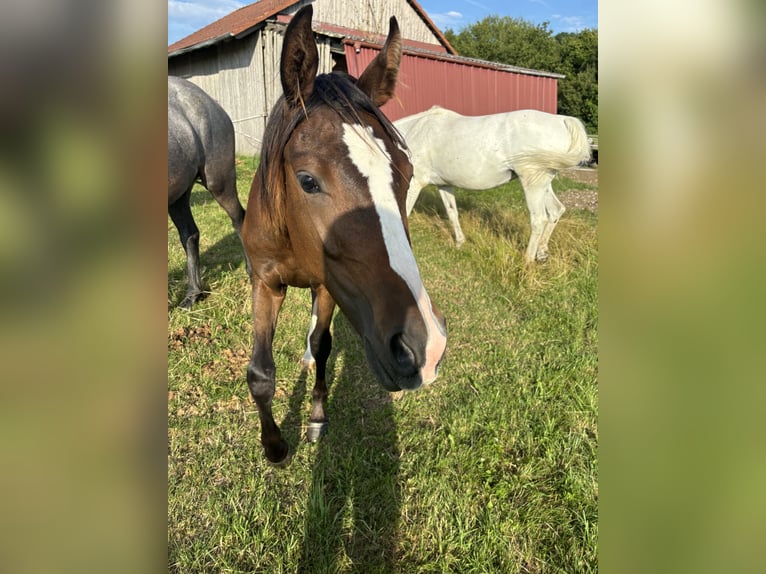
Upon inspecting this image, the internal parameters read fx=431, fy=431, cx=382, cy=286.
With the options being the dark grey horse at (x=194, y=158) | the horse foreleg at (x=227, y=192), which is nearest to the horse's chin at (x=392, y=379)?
the dark grey horse at (x=194, y=158)

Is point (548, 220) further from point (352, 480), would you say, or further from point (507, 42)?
point (507, 42)

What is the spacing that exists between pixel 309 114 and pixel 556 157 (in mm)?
4809

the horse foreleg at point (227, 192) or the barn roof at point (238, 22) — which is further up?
the barn roof at point (238, 22)

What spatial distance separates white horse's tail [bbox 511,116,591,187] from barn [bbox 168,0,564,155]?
5374mm

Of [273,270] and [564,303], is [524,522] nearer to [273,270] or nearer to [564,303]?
[273,270]

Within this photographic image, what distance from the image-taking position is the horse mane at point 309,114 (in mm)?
1766

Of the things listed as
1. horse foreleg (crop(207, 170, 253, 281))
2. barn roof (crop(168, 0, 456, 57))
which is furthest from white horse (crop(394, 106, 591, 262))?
barn roof (crop(168, 0, 456, 57))

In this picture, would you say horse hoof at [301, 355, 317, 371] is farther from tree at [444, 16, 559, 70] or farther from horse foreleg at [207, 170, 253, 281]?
tree at [444, 16, 559, 70]

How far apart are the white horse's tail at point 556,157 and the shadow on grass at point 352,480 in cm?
396

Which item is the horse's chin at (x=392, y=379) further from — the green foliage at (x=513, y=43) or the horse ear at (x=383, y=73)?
the green foliage at (x=513, y=43)

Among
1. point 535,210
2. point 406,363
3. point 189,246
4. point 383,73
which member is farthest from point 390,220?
point 535,210
